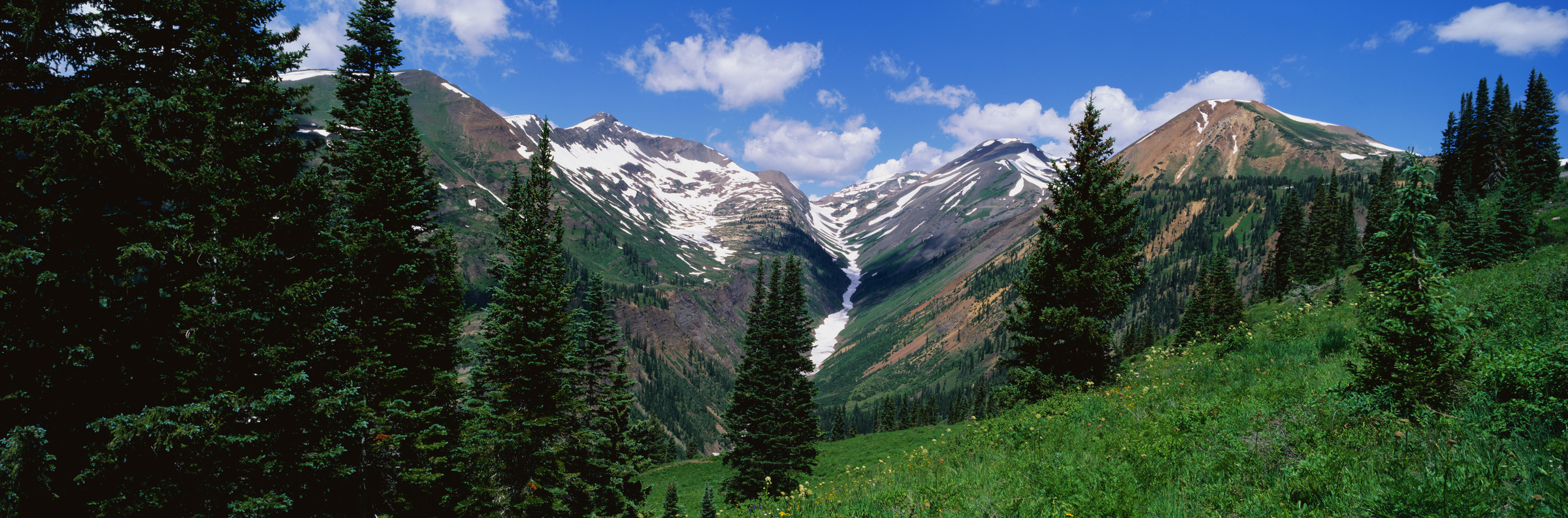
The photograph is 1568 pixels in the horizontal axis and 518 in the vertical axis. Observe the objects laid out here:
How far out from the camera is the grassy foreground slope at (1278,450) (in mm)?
5012

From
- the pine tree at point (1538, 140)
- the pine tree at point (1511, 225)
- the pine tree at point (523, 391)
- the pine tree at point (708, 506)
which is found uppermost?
the pine tree at point (1538, 140)

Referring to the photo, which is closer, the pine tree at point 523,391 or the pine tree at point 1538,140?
the pine tree at point 523,391

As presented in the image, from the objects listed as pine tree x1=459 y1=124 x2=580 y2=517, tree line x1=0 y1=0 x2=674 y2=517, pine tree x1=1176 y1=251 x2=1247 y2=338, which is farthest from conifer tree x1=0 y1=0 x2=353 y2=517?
pine tree x1=1176 y1=251 x2=1247 y2=338

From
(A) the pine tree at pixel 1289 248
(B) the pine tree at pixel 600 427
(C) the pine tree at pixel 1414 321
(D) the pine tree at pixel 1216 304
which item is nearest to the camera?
(C) the pine tree at pixel 1414 321

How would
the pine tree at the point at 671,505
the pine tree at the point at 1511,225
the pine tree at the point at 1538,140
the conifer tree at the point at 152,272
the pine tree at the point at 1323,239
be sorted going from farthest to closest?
1. the pine tree at the point at 1323,239
2. the pine tree at the point at 1538,140
3. the pine tree at the point at 1511,225
4. the pine tree at the point at 671,505
5. the conifer tree at the point at 152,272

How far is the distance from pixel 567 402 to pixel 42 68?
51.9 ft

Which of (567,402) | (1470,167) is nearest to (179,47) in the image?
(567,402)

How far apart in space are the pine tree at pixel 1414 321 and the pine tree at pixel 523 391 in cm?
2216

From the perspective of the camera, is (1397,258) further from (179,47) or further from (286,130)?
(179,47)

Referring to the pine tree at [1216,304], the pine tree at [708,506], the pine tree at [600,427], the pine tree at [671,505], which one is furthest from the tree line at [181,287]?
the pine tree at [1216,304]

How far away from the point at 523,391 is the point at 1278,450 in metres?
21.8

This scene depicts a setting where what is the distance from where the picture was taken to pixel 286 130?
45.2ft

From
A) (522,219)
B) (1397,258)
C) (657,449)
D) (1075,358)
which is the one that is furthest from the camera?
(657,449)

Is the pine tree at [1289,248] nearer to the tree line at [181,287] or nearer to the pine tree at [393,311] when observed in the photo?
the pine tree at [393,311]
